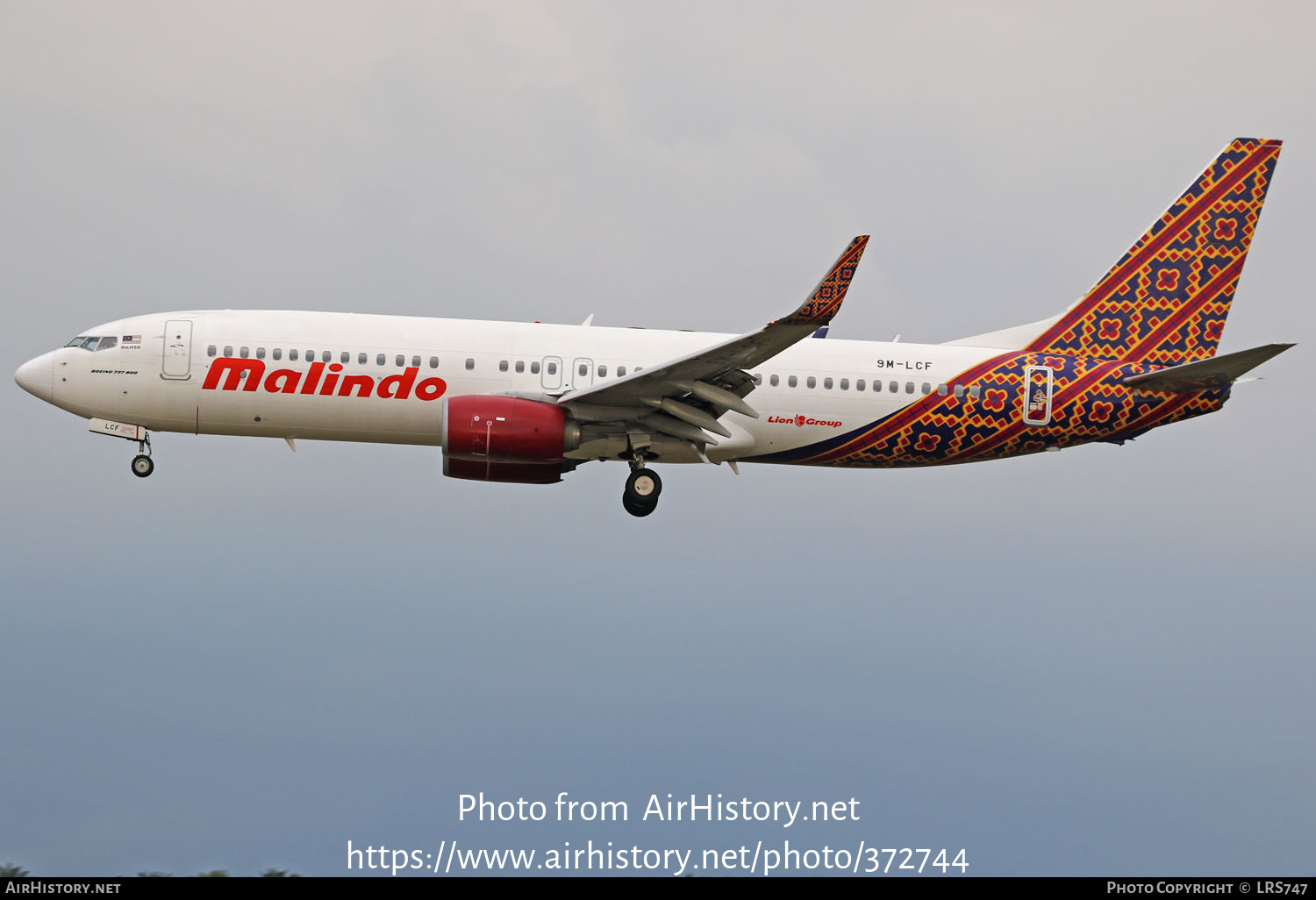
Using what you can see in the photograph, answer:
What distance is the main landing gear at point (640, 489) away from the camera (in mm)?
35312

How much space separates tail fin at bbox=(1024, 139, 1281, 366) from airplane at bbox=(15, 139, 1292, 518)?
383 mm

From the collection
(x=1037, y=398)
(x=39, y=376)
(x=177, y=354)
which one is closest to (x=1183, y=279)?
(x=1037, y=398)

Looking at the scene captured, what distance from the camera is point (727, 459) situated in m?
36.1

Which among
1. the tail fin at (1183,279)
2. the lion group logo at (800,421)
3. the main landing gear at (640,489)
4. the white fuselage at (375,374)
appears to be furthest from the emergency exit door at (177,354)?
the tail fin at (1183,279)

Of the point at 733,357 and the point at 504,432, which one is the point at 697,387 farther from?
the point at 504,432

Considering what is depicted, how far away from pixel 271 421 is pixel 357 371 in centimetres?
226

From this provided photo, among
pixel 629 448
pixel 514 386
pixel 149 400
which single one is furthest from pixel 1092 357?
pixel 149 400

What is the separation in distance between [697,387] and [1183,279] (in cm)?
1326

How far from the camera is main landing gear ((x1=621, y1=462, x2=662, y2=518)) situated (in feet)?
Answer: 116

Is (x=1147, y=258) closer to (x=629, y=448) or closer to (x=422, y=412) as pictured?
(x=629, y=448)

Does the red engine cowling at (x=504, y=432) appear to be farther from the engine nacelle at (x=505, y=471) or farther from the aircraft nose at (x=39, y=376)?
the aircraft nose at (x=39, y=376)

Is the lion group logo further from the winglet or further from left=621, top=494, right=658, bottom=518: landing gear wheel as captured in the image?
the winglet

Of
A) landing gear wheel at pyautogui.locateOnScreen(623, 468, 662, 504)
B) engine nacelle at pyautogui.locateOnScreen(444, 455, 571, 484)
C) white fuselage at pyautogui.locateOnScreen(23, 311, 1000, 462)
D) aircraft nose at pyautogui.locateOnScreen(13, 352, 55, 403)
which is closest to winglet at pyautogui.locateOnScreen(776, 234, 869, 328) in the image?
white fuselage at pyautogui.locateOnScreen(23, 311, 1000, 462)

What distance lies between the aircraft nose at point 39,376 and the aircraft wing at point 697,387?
1163cm
